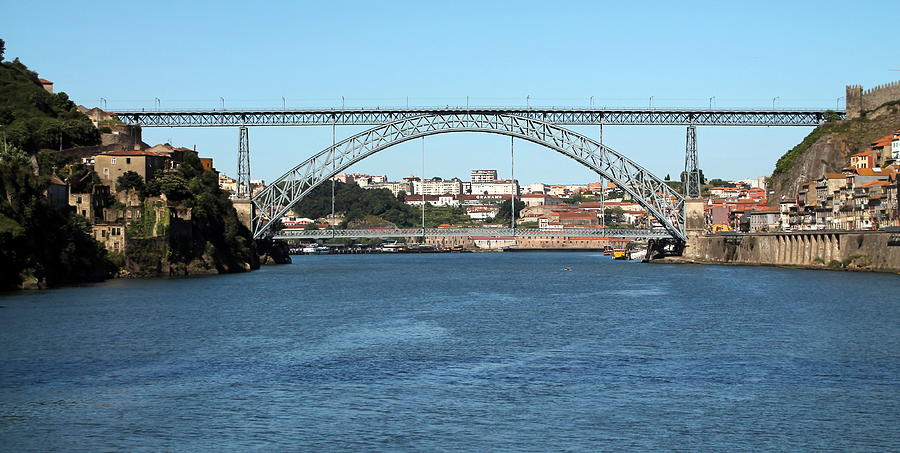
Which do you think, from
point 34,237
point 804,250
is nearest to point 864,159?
point 804,250

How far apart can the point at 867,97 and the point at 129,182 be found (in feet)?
230

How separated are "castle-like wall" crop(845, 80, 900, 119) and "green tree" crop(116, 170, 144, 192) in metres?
66.7

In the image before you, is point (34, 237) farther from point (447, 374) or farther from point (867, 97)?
point (867, 97)

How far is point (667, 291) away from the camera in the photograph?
55.2 metres

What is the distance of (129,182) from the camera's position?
67.7 meters

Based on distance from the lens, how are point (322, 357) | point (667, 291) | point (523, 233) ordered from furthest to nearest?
1. point (523, 233)
2. point (667, 291)
3. point (322, 357)

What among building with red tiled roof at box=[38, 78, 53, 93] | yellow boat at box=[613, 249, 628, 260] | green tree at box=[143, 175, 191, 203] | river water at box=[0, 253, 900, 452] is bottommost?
yellow boat at box=[613, 249, 628, 260]

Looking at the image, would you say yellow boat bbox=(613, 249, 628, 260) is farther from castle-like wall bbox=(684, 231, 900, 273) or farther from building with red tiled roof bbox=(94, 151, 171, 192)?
building with red tiled roof bbox=(94, 151, 171, 192)

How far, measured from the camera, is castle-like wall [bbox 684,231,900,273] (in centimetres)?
6538

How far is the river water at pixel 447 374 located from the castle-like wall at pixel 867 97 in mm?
60958

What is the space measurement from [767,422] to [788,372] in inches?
238

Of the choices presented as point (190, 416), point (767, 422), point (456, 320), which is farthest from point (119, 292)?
point (767, 422)

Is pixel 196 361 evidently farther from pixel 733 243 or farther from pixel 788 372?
pixel 733 243

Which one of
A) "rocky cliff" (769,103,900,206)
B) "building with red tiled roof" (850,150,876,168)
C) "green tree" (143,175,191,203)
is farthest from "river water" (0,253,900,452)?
"rocky cliff" (769,103,900,206)
